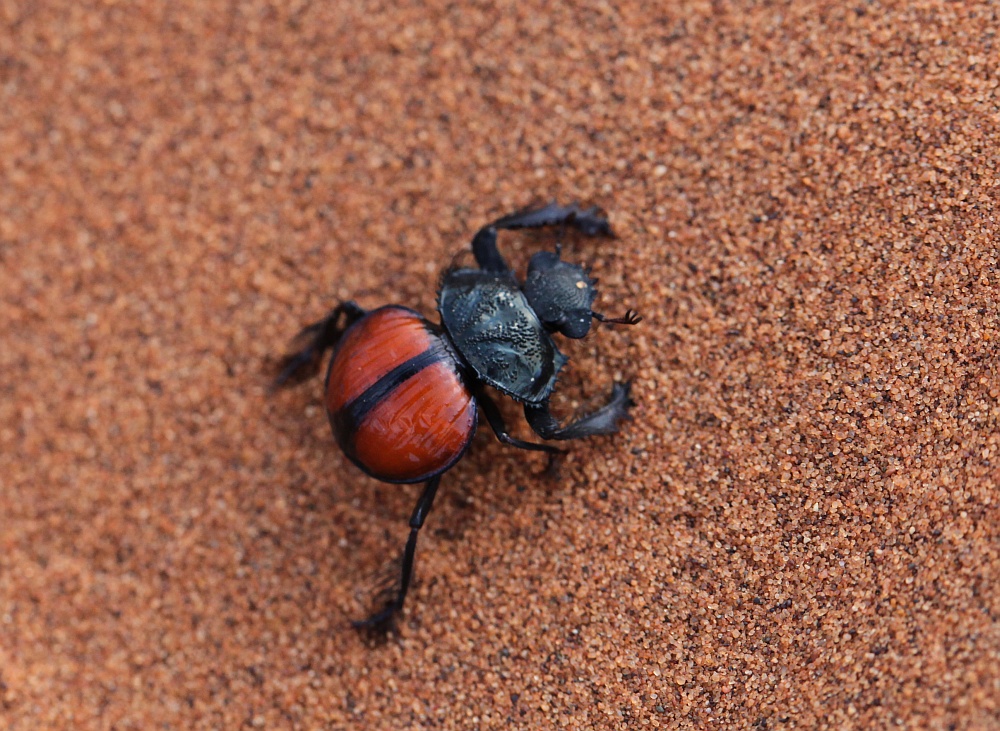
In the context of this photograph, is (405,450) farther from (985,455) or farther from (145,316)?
(985,455)

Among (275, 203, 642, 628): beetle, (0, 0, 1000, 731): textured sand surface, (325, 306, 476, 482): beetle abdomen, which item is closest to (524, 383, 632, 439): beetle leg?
(275, 203, 642, 628): beetle

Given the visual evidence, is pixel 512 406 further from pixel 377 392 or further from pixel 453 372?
pixel 377 392

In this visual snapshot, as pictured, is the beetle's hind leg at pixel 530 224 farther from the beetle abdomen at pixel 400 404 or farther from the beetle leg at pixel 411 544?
the beetle leg at pixel 411 544

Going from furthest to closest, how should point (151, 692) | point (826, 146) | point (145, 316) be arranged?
point (145, 316) < point (151, 692) < point (826, 146)

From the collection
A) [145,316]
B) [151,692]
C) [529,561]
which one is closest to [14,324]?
[145,316]

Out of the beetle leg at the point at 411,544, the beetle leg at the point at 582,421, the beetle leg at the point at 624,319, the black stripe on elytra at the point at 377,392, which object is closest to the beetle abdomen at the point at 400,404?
the black stripe on elytra at the point at 377,392

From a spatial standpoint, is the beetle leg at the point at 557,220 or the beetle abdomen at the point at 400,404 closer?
the beetle abdomen at the point at 400,404

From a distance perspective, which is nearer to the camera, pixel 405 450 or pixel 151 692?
pixel 405 450

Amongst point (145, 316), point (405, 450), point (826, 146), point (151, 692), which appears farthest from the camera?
point (145, 316)
